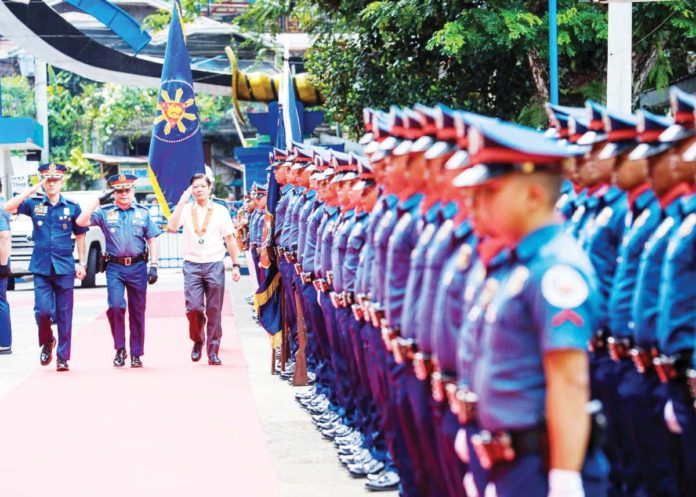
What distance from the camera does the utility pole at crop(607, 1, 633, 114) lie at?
1195cm

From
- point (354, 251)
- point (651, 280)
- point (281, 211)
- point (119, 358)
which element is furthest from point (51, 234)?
point (651, 280)

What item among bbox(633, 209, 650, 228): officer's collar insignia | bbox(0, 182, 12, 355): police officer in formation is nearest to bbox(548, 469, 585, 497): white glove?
bbox(633, 209, 650, 228): officer's collar insignia

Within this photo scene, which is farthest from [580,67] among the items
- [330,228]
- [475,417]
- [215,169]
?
[215,169]

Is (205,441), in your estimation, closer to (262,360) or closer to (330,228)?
(330,228)

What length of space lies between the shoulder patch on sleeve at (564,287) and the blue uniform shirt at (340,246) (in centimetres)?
414

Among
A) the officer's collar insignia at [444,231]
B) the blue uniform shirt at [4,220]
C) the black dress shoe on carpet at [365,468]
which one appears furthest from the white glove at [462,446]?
the blue uniform shirt at [4,220]

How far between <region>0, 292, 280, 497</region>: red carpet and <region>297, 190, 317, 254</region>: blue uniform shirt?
1403mm

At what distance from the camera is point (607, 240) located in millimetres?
6762

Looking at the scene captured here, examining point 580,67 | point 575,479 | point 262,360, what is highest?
point 580,67

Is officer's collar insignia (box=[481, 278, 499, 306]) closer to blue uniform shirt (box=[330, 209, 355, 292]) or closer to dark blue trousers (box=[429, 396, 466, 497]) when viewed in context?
dark blue trousers (box=[429, 396, 466, 497])

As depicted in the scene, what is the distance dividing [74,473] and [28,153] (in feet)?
111

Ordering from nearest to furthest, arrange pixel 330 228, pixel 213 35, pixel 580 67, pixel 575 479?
pixel 575 479
pixel 330 228
pixel 580 67
pixel 213 35

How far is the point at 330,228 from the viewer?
9234mm

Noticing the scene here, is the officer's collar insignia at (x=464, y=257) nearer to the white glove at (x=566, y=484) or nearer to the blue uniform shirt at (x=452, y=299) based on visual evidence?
the blue uniform shirt at (x=452, y=299)
